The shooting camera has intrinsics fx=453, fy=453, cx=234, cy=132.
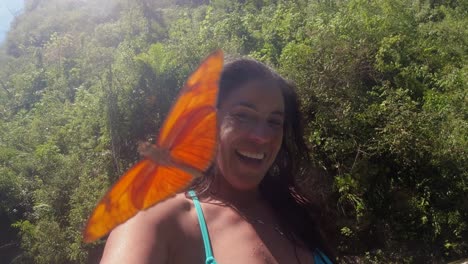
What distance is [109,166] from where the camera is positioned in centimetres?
640

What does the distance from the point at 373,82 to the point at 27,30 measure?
61.7 ft

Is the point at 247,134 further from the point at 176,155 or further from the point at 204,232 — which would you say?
the point at 176,155

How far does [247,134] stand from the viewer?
41.9 inches

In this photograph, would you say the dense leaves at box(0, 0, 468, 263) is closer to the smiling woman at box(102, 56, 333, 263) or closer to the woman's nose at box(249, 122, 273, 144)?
the smiling woman at box(102, 56, 333, 263)

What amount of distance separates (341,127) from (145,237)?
5136 mm

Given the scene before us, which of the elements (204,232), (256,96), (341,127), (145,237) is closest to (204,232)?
(204,232)

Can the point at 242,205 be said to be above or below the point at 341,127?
above

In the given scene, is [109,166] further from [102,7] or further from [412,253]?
[102,7]

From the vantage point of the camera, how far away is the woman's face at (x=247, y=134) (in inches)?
42.0

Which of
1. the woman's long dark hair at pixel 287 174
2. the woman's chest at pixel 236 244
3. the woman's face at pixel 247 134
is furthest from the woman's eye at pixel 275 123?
the woman's chest at pixel 236 244

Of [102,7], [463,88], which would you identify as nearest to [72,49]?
[102,7]

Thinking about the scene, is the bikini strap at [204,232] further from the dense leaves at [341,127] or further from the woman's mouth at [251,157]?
the dense leaves at [341,127]

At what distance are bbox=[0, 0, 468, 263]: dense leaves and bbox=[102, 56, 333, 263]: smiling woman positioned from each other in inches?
58.2

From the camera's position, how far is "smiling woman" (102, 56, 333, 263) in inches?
34.4
